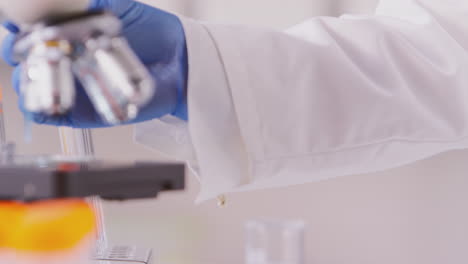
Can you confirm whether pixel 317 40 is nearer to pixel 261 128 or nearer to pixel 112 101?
pixel 261 128

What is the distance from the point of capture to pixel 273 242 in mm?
757

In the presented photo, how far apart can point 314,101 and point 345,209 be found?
640 mm

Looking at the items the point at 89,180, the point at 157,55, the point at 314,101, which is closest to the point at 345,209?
the point at 314,101

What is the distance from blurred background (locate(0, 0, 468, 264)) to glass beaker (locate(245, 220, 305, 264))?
2.06 feet

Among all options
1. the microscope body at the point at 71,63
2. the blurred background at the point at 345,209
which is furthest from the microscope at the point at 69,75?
the blurred background at the point at 345,209

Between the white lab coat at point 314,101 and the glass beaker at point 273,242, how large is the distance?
0.07 metres

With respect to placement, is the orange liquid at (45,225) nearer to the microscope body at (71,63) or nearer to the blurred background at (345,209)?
the microscope body at (71,63)

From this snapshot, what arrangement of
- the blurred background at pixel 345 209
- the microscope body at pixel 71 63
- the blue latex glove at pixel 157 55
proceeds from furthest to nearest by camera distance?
the blurred background at pixel 345 209, the blue latex glove at pixel 157 55, the microscope body at pixel 71 63

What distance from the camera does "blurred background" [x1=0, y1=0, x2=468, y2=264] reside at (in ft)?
4.44

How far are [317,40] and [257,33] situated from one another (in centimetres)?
10

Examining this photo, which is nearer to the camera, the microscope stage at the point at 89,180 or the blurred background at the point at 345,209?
the microscope stage at the point at 89,180

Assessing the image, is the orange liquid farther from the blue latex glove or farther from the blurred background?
the blurred background

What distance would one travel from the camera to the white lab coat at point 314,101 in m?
0.74

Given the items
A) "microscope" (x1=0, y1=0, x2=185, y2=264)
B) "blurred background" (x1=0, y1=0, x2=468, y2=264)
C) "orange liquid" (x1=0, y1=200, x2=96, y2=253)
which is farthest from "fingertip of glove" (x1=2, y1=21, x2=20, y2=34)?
"blurred background" (x1=0, y1=0, x2=468, y2=264)
